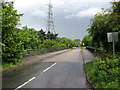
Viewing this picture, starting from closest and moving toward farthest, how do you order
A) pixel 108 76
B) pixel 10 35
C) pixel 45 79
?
pixel 108 76, pixel 45 79, pixel 10 35

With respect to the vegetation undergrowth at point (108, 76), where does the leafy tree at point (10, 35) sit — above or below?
above

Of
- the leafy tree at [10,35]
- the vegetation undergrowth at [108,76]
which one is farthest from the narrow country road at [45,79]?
the leafy tree at [10,35]

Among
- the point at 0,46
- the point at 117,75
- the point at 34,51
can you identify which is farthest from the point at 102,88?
the point at 34,51

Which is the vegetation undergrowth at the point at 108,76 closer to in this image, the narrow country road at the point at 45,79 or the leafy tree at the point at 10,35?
the narrow country road at the point at 45,79

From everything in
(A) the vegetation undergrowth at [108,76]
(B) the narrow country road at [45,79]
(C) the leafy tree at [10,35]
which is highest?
(C) the leafy tree at [10,35]

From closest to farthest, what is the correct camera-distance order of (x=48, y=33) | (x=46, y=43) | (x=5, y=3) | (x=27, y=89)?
(x=27, y=89) → (x=5, y=3) → (x=46, y=43) → (x=48, y=33)

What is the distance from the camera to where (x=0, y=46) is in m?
13.9

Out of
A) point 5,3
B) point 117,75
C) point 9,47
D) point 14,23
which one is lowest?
point 117,75

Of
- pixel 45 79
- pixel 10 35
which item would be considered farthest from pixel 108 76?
pixel 10 35

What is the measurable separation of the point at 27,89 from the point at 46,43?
4775 centimetres

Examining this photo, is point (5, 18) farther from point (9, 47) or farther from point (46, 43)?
point (46, 43)

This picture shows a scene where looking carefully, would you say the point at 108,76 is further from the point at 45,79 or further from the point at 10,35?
the point at 10,35

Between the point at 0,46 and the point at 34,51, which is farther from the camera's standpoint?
the point at 34,51

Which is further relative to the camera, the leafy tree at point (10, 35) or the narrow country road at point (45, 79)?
the leafy tree at point (10, 35)
